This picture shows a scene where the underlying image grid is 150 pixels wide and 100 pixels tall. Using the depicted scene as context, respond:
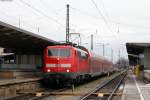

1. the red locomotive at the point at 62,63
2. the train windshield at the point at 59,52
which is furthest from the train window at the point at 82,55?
the train windshield at the point at 59,52

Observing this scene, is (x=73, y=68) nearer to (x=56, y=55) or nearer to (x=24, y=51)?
(x=56, y=55)

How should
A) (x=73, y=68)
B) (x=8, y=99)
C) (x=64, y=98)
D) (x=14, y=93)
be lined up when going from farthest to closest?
(x=73, y=68) → (x=14, y=93) → (x=64, y=98) → (x=8, y=99)

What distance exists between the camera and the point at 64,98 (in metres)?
21.2

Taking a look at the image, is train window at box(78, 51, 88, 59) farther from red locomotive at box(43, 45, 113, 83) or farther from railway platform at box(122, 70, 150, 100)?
railway platform at box(122, 70, 150, 100)

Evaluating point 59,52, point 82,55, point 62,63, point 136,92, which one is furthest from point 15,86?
point 82,55

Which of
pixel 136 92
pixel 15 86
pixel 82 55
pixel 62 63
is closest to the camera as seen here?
pixel 15 86

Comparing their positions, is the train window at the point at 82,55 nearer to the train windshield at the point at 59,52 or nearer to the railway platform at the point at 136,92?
the train windshield at the point at 59,52

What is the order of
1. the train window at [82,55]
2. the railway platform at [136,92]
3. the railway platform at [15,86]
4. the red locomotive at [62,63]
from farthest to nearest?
1. the train window at [82,55]
2. the red locomotive at [62,63]
3. the railway platform at [15,86]
4. the railway platform at [136,92]

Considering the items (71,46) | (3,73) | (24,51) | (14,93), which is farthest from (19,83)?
(24,51)

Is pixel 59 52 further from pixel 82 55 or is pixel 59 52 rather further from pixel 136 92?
pixel 136 92

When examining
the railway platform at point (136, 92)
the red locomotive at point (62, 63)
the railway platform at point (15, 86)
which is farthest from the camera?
the red locomotive at point (62, 63)

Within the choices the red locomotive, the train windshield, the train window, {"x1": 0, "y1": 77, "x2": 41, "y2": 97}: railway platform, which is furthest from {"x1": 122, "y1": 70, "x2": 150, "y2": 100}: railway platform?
{"x1": 0, "y1": 77, "x2": 41, "y2": 97}: railway platform

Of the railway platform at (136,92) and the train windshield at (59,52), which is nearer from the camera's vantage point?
the railway platform at (136,92)

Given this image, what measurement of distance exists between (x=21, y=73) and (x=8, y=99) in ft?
49.8
